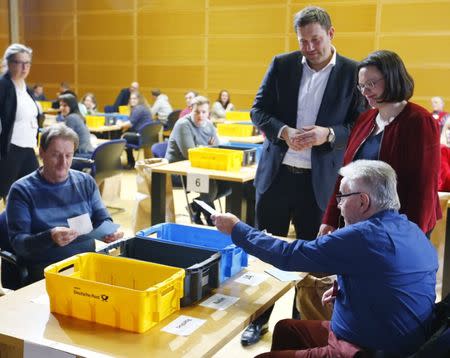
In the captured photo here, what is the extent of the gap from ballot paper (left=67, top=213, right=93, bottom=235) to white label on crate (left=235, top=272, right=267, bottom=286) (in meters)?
0.78

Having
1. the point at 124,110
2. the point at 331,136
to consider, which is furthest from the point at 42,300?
the point at 124,110

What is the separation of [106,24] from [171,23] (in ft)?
5.79

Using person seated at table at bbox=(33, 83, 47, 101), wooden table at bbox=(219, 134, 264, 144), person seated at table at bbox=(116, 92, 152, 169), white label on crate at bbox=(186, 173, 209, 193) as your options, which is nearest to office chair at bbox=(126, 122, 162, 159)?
person seated at table at bbox=(116, 92, 152, 169)

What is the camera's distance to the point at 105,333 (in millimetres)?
1601

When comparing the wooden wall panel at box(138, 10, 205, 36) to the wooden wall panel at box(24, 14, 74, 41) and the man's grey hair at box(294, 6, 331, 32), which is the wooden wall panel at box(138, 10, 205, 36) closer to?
the wooden wall panel at box(24, 14, 74, 41)

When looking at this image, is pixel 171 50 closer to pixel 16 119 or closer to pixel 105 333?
pixel 16 119

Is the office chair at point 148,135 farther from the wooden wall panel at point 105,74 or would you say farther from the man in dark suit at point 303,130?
the wooden wall panel at point 105,74

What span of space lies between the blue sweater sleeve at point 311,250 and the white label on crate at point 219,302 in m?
0.18

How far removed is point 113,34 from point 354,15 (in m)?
5.64

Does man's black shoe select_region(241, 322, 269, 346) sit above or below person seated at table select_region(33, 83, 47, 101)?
below

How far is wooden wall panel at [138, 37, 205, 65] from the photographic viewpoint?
12383 mm

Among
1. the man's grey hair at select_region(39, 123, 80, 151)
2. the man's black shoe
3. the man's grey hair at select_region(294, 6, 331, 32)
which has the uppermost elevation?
the man's grey hair at select_region(294, 6, 331, 32)

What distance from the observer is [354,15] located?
34.6 ft

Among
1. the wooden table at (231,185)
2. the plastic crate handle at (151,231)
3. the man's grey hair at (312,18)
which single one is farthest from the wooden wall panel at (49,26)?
the plastic crate handle at (151,231)
